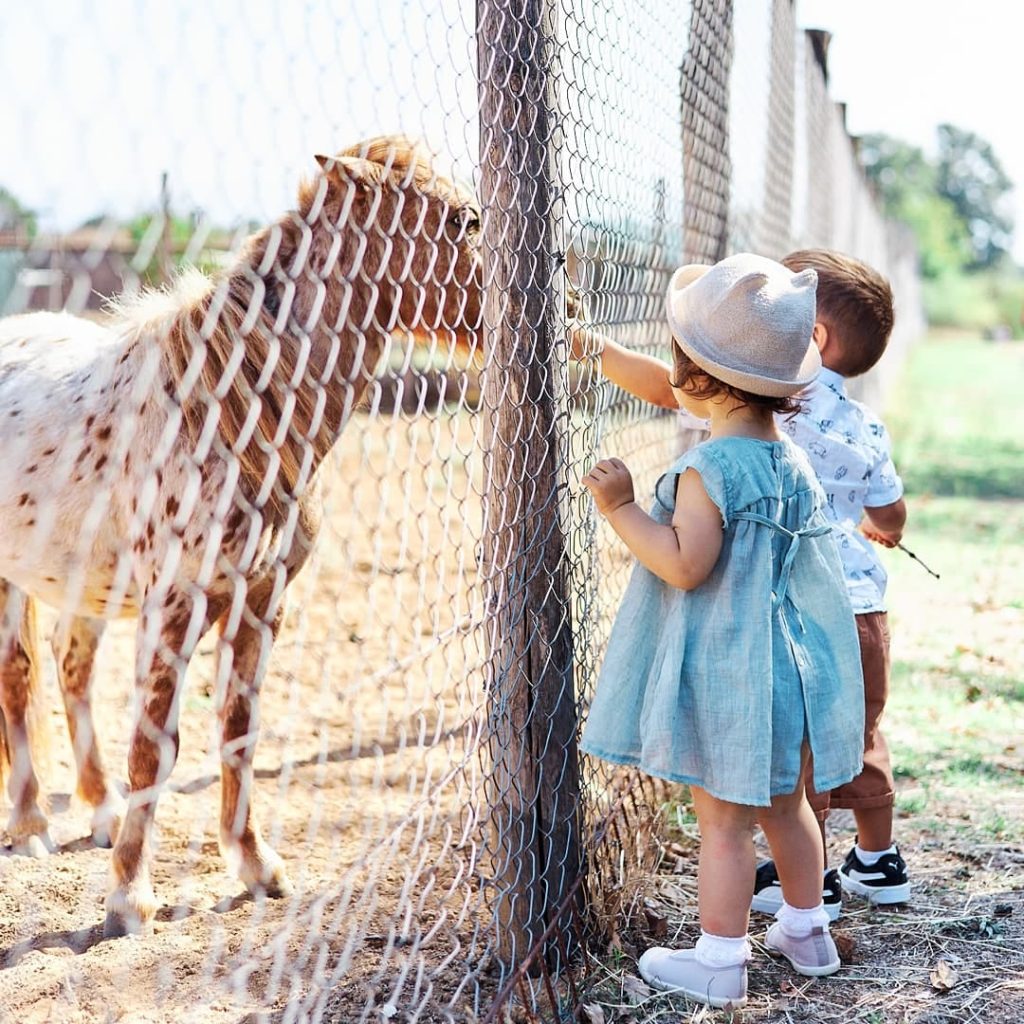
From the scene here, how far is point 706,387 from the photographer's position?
2.52 meters

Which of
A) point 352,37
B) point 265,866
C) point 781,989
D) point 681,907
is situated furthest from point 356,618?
point 352,37

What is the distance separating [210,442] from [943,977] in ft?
6.60

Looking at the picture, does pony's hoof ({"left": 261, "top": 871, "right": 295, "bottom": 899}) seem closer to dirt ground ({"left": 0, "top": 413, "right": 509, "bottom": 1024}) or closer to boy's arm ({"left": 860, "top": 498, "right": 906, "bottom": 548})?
dirt ground ({"left": 0, "top": 413, "right": 509, "bottom": 1024})

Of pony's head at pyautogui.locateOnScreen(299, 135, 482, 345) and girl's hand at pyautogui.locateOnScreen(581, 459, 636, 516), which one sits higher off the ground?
pony's head at pyautogui.locateOnScreen(299, 135, 482, 345)

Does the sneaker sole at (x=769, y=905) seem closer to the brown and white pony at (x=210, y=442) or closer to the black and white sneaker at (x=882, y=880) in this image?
the black and white sneaker at (x=882, y=880)

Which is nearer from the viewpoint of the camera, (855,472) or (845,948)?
(845,948)

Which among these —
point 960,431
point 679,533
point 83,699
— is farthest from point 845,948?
point 960,431

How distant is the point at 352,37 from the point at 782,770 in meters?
1.59

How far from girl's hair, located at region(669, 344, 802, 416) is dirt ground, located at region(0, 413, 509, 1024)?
1.47 ft

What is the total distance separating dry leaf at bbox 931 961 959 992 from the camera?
8.97 ft

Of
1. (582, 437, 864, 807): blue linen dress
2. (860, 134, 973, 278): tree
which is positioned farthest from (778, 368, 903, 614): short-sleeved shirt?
(860, 134, 973, 278): tree

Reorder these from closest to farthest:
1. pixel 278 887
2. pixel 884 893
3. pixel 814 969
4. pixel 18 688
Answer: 1. pixel 814 969
2. pixel 884 893
3. pixel 278 887
4. pixel 18 688

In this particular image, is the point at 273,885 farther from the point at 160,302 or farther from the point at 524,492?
the point at 160,302

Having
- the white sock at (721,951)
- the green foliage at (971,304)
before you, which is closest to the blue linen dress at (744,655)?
the white sock at (721,951)
